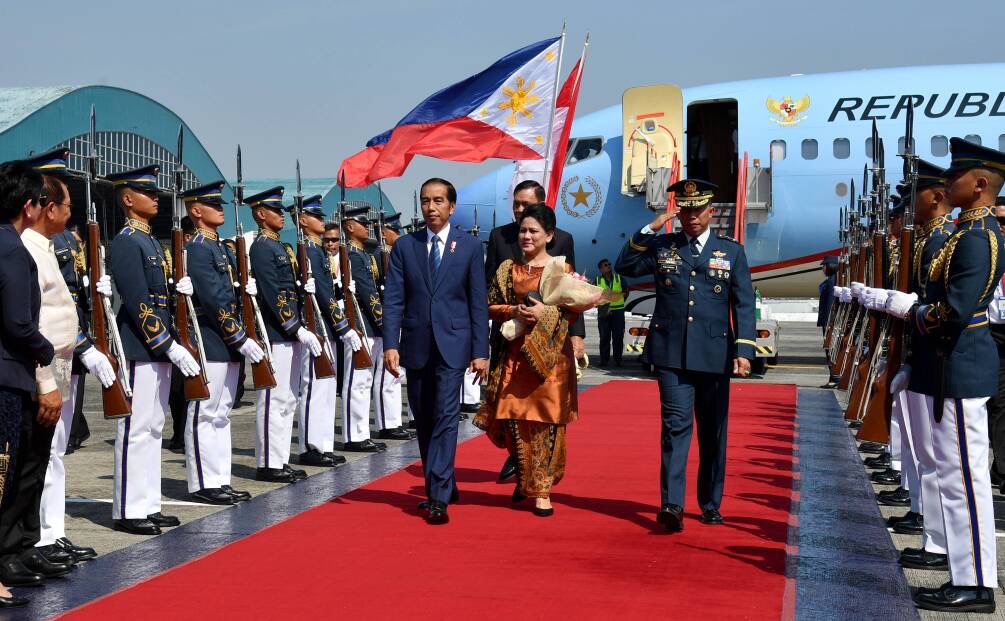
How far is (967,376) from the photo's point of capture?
513 centimetres

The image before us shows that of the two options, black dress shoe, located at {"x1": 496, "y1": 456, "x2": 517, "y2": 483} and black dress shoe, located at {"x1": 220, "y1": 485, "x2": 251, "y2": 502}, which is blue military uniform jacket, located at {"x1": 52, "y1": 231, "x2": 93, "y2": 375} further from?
black dress shoe, located at {"x1": 496, "y1": 456, "x2": 517, "y2": 483}

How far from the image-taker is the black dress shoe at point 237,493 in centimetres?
762

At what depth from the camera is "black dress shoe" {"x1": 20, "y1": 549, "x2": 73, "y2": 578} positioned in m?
5.68

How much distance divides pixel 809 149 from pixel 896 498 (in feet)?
42.4

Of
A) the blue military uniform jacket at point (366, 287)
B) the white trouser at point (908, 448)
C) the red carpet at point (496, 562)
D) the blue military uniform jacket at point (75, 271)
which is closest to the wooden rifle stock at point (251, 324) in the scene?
the red carpet at point (496, 562)

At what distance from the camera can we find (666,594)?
5277mm

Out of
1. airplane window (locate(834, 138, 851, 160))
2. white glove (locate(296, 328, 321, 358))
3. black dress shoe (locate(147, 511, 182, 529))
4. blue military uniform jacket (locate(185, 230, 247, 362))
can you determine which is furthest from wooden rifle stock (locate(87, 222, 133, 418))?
airplane window (locate(834, 138, 851, 160))

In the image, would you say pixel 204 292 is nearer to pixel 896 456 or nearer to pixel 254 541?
pixel 254 541

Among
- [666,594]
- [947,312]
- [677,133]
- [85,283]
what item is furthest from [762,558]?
[677,133]

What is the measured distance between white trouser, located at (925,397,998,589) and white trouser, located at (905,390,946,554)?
0.34 feet

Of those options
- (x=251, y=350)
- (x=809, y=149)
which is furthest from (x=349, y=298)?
(x=809, y=149)

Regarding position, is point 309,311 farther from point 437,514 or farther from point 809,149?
point 809,149

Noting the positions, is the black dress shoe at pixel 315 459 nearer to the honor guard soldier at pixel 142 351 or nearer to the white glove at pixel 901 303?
the honor guard soldier at pixel 142 351

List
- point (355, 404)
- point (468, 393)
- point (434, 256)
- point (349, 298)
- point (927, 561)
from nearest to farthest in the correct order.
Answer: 1. point (927, 561)
2. point (434, 256)
3. point (355, 404)
4. point (349, 298)
5. point (468, 393)
